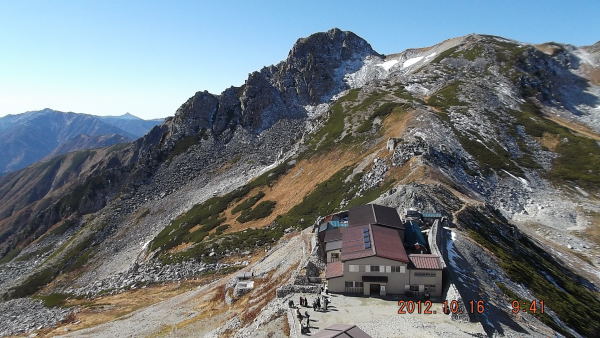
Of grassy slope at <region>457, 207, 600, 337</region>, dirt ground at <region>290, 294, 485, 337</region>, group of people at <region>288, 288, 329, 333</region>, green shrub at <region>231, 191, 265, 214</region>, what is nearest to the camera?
dirt ground at <region>290, 294, 485, 337</region>

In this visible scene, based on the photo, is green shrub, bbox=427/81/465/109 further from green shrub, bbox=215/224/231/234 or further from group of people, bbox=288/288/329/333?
group of people, bbox=288/288/329/333

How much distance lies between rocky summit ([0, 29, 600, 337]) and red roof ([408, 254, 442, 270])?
4.28ft

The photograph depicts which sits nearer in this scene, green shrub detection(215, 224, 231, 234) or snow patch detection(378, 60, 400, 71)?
green shrub detection(215, 224, 231, 234)

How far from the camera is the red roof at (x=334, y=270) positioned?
131 feet

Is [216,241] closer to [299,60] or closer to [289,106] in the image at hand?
[289,106]

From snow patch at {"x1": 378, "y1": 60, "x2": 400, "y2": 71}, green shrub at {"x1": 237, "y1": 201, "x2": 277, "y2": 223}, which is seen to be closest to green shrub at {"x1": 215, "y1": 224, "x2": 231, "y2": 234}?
green shrub at {"x1": 237, "y1": 201, "x2": 277, "y2": 223}

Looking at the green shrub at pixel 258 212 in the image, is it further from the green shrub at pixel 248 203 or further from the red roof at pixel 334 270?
the red roof at pixel 334 270

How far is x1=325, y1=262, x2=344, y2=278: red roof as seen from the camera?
39903mm

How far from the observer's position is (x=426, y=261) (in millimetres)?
39125

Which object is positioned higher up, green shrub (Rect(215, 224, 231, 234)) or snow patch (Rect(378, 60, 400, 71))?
snow patch (Rect(378, 60, 400, 71))

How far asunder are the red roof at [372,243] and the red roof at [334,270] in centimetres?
152

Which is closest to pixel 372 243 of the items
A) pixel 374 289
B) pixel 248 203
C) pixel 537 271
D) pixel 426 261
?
pixel 374 289

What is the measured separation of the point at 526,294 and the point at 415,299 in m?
13.6

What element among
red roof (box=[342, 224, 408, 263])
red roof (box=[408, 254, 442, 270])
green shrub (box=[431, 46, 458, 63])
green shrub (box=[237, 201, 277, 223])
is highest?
green shrub (box=[431, 46, 458, 63])
